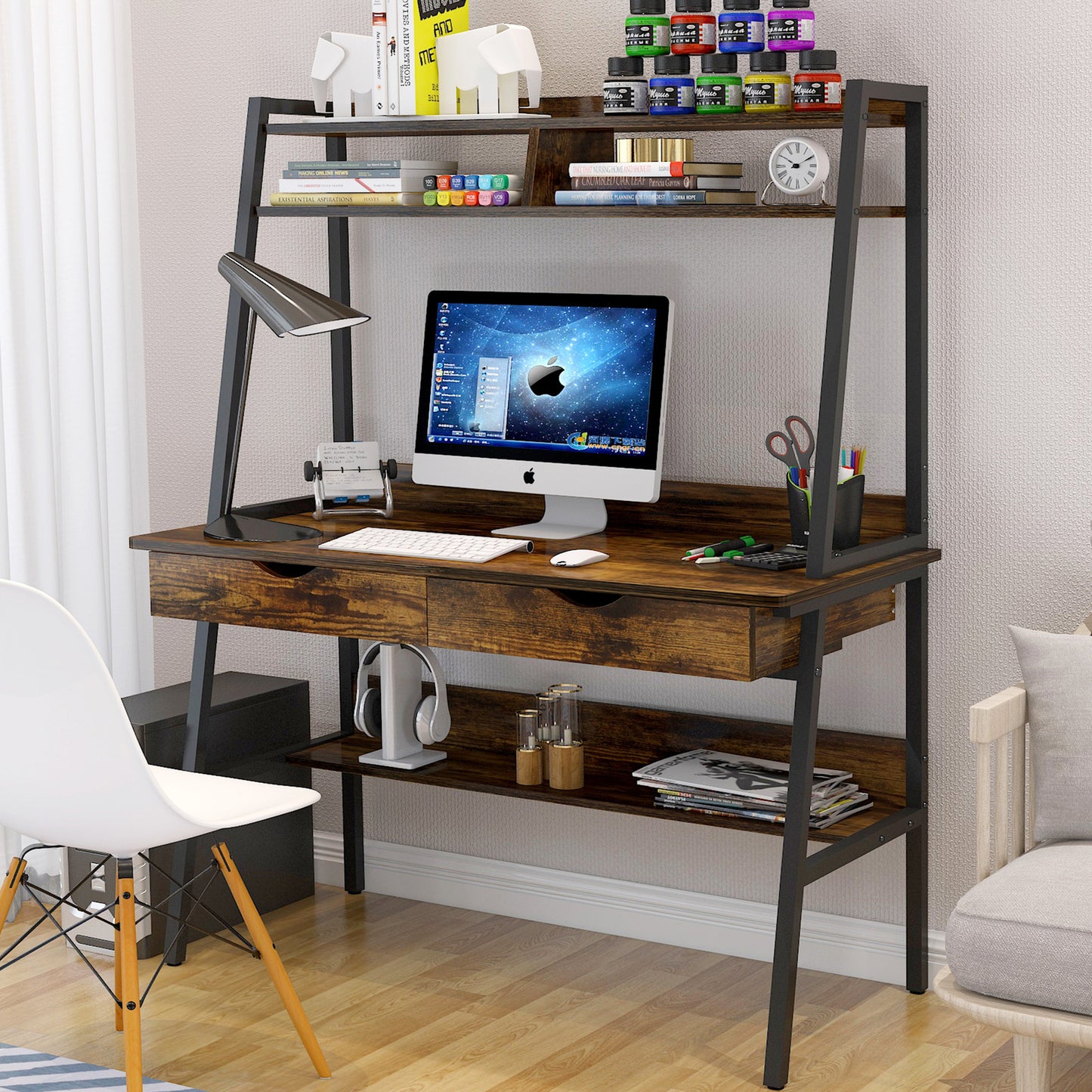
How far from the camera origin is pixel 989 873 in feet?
7.55

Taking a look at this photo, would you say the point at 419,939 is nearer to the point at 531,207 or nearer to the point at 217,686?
the point at 217,686

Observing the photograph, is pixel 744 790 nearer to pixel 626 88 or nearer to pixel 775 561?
pixel 775 561

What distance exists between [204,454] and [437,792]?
917 mm

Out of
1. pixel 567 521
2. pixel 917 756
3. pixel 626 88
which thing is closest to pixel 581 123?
pixel 626 88

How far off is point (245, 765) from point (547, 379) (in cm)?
98

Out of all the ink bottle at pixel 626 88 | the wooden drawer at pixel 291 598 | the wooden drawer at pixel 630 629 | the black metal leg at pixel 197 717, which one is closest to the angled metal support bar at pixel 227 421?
the black metal leg at pixel 197 717

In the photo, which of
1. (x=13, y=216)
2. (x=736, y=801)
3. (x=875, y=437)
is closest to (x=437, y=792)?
(x=736, y=801)

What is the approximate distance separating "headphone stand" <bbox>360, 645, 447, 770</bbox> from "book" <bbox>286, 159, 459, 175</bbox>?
2.86ft

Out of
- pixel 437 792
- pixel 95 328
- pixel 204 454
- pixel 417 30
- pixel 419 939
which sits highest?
pixel 417 30

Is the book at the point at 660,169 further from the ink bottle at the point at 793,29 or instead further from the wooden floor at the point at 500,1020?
the wooden floor at the point at 500,1020

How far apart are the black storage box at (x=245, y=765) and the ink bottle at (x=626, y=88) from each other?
4.42 feet

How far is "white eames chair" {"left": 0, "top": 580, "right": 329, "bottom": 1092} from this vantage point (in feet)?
6.97

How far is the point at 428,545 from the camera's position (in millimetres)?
2713

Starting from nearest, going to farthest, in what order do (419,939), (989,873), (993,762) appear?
(989,873)
(993,762)
(419,939)
